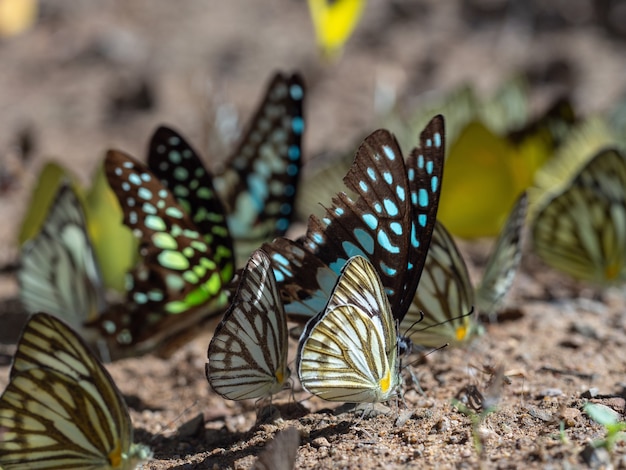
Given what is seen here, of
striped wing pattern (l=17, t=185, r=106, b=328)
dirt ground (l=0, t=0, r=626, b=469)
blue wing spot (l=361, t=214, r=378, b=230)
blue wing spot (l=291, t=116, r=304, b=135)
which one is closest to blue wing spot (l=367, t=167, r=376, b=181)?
blue wing spot (l=361, t=214, r=378, b=230)

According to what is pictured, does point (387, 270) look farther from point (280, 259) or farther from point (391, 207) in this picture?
point (280, 259)

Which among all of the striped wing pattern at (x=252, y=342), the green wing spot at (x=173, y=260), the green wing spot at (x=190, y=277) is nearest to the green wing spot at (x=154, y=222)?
the green wing spot at (x=173, y=260)

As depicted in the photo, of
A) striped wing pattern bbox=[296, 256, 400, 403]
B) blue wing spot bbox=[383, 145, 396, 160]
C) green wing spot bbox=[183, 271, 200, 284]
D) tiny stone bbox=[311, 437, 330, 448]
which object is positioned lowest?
tiny stone bbox=[311, 437, 330, 448]

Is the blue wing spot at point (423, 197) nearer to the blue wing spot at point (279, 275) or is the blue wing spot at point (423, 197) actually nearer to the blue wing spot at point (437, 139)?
the blue wing spot at point (437, 139)

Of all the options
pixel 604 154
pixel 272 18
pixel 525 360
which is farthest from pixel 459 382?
pixel 272 18

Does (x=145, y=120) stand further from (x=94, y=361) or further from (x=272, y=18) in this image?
(x=94, y=361)

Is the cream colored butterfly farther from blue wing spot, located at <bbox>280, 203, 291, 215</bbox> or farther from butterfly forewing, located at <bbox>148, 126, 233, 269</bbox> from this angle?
blue wing spot, located at <bbox>280, 203, 291, 215</bbox>
